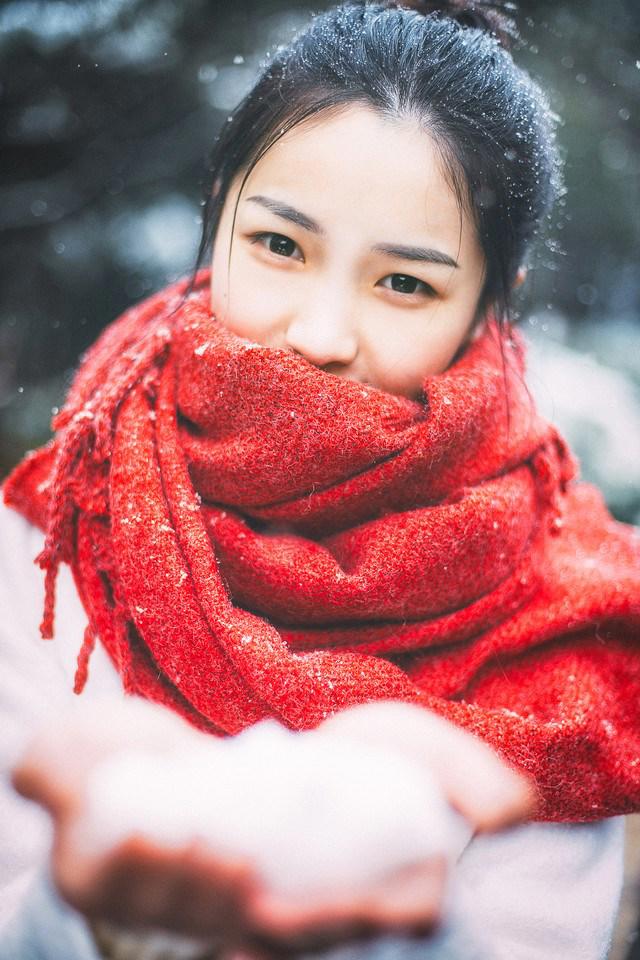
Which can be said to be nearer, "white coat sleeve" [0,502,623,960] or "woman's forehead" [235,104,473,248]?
"white coat sleeve" [0,502,623,960]

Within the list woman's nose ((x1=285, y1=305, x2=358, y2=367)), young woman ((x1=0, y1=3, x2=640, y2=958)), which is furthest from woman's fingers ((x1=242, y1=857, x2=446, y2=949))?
woman's nose ((x1=285, y1=305, x2=358, y2=367))

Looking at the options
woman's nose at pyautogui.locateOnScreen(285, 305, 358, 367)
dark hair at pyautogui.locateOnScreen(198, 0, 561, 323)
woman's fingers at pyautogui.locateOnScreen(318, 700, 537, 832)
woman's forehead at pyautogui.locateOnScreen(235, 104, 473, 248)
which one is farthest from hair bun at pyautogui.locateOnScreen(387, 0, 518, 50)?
woman's fingers at pyautogui.locateOnScreen(318, 700, 537, 832)

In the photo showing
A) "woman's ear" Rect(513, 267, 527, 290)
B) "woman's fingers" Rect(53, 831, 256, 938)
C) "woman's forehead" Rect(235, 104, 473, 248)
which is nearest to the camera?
"woman's fingers" Rect(53, 831, 256, 938)

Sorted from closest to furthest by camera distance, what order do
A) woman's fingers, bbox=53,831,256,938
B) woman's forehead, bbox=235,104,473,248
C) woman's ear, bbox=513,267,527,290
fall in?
woman's fingers, bbox=53,831,256,938 → woman's forehead, bbox=235,104,473,248 → woman's ear, bbox=513,267,527,290

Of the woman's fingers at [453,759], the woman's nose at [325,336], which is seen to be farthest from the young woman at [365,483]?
the woman's fingers at [453,759]

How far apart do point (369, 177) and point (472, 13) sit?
214 millimetres

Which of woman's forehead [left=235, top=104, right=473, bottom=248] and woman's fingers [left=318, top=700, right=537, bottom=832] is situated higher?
woman's forehead [left=235, top=104, right=473, bottom=248]

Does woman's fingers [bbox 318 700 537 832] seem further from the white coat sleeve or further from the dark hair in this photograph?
the dark hair

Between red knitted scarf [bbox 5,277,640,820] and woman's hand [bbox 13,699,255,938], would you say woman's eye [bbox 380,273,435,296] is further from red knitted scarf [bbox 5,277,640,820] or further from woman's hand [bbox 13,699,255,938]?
woman's hand [bbox 13,699,255,938]

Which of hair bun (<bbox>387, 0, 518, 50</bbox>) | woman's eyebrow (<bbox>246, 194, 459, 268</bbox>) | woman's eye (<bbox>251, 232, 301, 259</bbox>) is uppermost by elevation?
hair bun (<bbox>387, 0, 518, 50</bbox>)

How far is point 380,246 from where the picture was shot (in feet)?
1.28

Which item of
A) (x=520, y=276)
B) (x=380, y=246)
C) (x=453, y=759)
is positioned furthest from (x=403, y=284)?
(x=453, y=759)

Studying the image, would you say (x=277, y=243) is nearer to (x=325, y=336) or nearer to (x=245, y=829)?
(x=325, y=336)

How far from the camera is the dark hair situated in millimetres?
419
